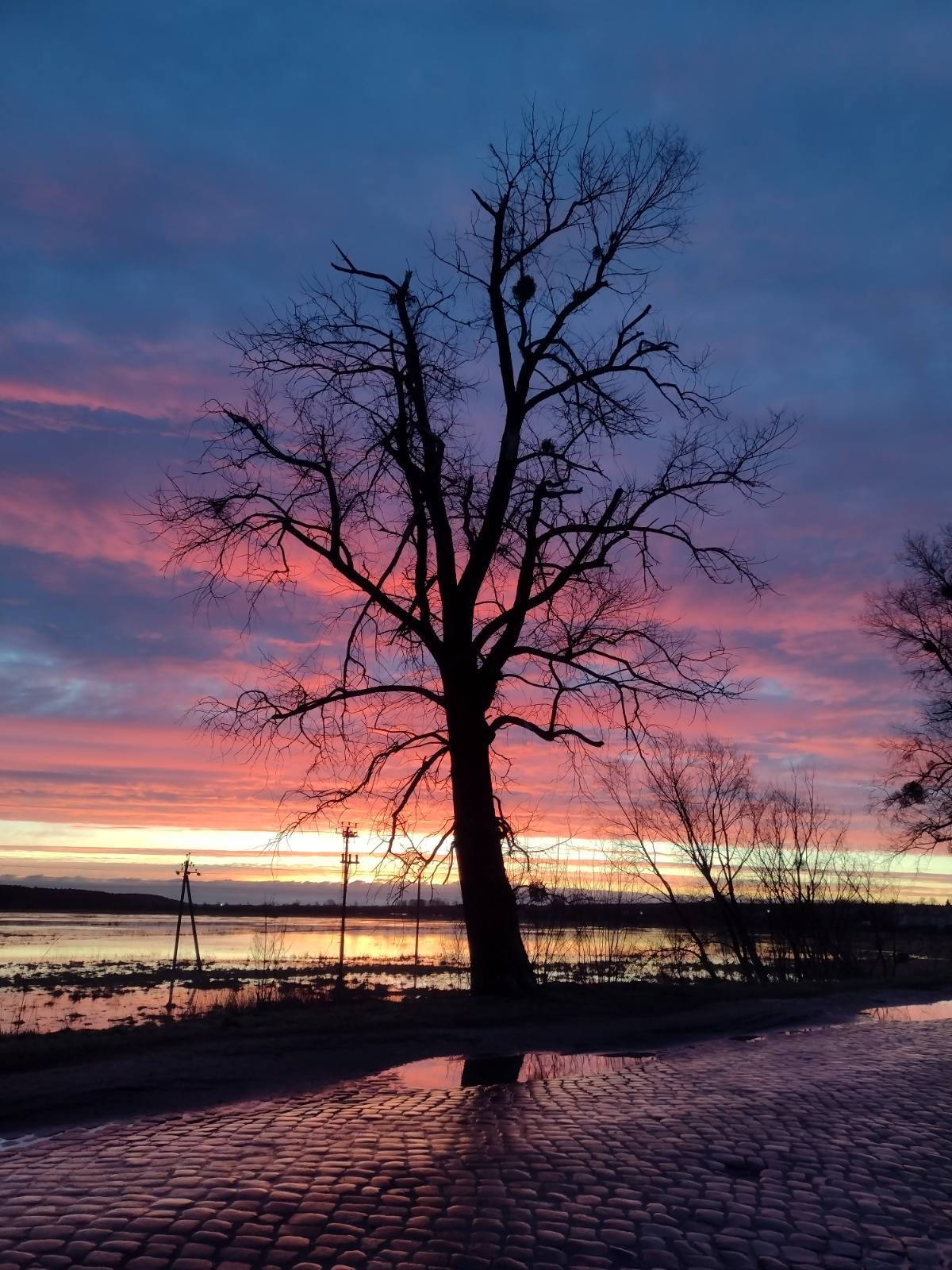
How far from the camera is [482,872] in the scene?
53.8 feet

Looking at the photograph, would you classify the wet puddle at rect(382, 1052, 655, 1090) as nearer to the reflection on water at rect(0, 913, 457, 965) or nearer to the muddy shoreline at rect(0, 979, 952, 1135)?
the muddy shoreline at rect(0, 979, 952, 1135)

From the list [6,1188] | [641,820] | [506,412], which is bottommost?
[6,1188]

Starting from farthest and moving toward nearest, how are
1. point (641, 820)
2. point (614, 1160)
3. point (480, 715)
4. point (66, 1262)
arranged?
point (641, 820), point (480, 715), point (614, 1160), point (66, 1262)

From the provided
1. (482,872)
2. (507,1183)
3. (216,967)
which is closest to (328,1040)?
(482,872)

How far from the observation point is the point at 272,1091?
8750 millimetres

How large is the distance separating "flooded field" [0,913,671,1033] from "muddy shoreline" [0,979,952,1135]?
6328mm

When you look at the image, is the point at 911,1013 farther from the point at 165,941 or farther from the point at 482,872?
the point at 165,941

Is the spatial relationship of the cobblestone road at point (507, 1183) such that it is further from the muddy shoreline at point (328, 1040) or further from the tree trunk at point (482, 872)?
the tree trunk at point (482, 872)

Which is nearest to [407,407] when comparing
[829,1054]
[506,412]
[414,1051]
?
[506,412]

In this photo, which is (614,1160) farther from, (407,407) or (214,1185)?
(407,407)

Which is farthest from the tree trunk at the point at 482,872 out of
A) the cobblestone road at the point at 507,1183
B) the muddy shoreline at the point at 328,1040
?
the cobblestone road at the point at 507,1183

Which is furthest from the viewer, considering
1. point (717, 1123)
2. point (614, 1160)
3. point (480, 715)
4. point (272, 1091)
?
point (480, 715)

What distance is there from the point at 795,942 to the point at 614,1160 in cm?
2536

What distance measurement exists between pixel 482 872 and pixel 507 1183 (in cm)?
1101
